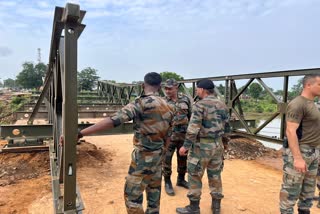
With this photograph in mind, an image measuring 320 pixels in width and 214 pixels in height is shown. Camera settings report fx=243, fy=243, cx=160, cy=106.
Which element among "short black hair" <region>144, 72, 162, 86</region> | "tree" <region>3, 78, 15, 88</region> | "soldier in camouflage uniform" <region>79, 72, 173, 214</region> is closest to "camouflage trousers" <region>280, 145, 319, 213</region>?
"soldier in camouflage uniform" <region>79, 72, 173, 214</region>

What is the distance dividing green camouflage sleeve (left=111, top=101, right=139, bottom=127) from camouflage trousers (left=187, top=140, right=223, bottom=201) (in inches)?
45.5

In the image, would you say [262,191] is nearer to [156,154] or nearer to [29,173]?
[156,154]

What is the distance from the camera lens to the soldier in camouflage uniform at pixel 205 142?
2986 millimetres

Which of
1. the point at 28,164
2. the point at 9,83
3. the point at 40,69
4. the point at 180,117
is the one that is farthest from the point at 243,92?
the point at 9,83

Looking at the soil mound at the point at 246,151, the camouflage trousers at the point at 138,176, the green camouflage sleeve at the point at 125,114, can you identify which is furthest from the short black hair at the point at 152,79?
the soil mound at the point at 246,151

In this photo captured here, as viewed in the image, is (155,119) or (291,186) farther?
(291,186)

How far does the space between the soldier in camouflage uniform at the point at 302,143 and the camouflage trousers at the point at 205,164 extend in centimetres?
76

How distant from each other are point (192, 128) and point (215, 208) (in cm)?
111

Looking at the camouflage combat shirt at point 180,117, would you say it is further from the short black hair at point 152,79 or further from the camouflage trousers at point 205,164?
the short black hair at point 152,79

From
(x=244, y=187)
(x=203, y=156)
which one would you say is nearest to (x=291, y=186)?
(x=203, y=156)

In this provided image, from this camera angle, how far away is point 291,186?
251cm

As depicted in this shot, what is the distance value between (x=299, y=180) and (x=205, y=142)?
1.06 metres

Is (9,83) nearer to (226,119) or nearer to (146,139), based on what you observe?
(226,119)

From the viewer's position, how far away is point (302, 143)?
8.18ft
